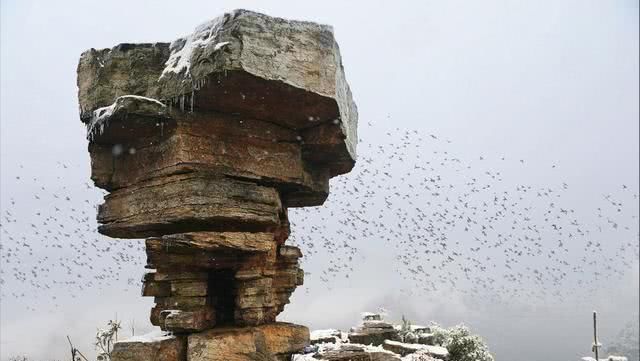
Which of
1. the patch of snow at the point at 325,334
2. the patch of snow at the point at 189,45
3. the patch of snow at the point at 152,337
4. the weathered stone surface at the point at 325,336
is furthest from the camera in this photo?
the patch of snow at the point at 325,334

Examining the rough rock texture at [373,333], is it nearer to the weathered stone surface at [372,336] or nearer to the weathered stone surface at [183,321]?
the weathered stone surface at [372,336]

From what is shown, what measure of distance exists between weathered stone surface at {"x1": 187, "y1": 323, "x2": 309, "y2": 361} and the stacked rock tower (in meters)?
0.02

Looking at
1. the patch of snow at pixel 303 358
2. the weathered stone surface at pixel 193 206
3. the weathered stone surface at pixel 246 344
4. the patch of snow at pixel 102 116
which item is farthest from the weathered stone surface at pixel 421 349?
the patch of snow at pixel 102 116

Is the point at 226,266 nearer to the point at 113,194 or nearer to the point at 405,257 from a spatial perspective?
the point at 113,194

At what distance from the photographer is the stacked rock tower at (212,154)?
9227 millimetres

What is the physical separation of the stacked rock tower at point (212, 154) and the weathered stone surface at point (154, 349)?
2cm

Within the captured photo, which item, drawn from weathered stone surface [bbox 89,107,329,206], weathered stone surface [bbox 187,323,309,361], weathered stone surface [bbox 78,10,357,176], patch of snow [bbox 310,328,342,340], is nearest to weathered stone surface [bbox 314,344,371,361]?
weathered stone surface [bbox 187,323,309,361]

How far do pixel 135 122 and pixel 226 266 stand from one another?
3591mm

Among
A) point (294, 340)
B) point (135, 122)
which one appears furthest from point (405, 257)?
point (135, 122)

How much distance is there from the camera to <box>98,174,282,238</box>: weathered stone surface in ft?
31.7

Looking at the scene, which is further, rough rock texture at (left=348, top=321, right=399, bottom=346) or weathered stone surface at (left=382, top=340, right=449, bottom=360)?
rough rock texture at (left=348, top=321, right=399, bottom=346)

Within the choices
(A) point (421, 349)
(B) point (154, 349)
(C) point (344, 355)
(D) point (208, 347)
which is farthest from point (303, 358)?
(A) point (421, 349)

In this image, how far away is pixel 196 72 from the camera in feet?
29.8

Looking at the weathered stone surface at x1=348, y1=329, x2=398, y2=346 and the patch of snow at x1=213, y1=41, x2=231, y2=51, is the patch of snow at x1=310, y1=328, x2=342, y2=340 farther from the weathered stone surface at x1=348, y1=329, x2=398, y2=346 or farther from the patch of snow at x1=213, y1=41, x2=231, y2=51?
the patch of snow at x1=213, y1=41, x2=231, y2=51
